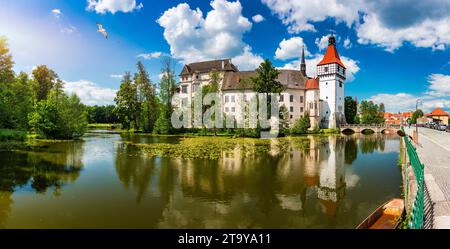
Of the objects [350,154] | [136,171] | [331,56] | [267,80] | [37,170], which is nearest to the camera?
[37,170]

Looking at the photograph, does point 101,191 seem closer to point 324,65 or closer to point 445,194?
point 445,194

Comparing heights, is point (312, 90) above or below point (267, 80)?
above

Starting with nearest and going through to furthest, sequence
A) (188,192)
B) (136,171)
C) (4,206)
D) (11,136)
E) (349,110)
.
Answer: (4,206), (188,192), (136,171), (11,136), (349,110)

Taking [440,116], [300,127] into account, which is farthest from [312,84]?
[440,116]

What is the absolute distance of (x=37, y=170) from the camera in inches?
610

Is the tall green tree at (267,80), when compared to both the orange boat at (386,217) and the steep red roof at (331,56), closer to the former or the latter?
the steep red roof at (331,56)

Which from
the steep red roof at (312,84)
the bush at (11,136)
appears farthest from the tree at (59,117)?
the steep red roof at (312,84)

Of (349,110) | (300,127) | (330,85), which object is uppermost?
(330,85)

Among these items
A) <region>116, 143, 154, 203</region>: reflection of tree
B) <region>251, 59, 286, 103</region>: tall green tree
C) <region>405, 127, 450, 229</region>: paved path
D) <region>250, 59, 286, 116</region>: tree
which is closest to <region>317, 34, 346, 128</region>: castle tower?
<region>250, 59, 286, 116</region>: tree

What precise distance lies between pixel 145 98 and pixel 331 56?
41.7 metres

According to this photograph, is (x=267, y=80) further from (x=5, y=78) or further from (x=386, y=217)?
(x=386, y=217)

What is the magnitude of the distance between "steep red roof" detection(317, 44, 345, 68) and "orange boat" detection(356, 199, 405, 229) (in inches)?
2307

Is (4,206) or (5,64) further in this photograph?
(5,64)

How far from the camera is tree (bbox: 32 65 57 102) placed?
46.1 metres
